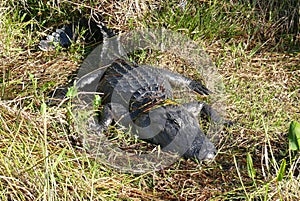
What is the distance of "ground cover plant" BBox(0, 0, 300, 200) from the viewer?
268 cm

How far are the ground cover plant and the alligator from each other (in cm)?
11

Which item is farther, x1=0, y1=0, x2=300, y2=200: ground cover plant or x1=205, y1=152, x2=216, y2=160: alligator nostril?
x1=205, y1=152, x2=216, y2=160: alligator nostril

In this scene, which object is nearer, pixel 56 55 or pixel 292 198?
pixel 292 198

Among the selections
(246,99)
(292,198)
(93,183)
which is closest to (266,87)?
(246,99)

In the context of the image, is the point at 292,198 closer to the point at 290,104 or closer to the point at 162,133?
the point at 162,133

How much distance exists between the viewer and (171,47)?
4160mm

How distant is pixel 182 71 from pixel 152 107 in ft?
2.50

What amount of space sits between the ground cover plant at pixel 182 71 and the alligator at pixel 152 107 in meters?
0.11

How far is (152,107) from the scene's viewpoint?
11.2 feet

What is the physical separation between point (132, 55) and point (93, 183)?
5.21ft

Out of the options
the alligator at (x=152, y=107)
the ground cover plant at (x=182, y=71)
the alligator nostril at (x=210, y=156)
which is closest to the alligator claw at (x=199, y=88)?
the alligator at (x=152, y=107)

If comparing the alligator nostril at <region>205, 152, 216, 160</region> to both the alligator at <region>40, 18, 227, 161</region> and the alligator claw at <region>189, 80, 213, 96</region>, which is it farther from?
the alligator claw at <region>189, 80, 213, 96</region>

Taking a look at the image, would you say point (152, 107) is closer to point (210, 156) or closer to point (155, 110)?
point (155, 110)

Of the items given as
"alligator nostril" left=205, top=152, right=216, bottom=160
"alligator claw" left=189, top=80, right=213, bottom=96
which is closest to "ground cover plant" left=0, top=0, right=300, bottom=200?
"alligator nostril" left=205, top=152, right=216, bottom=160
